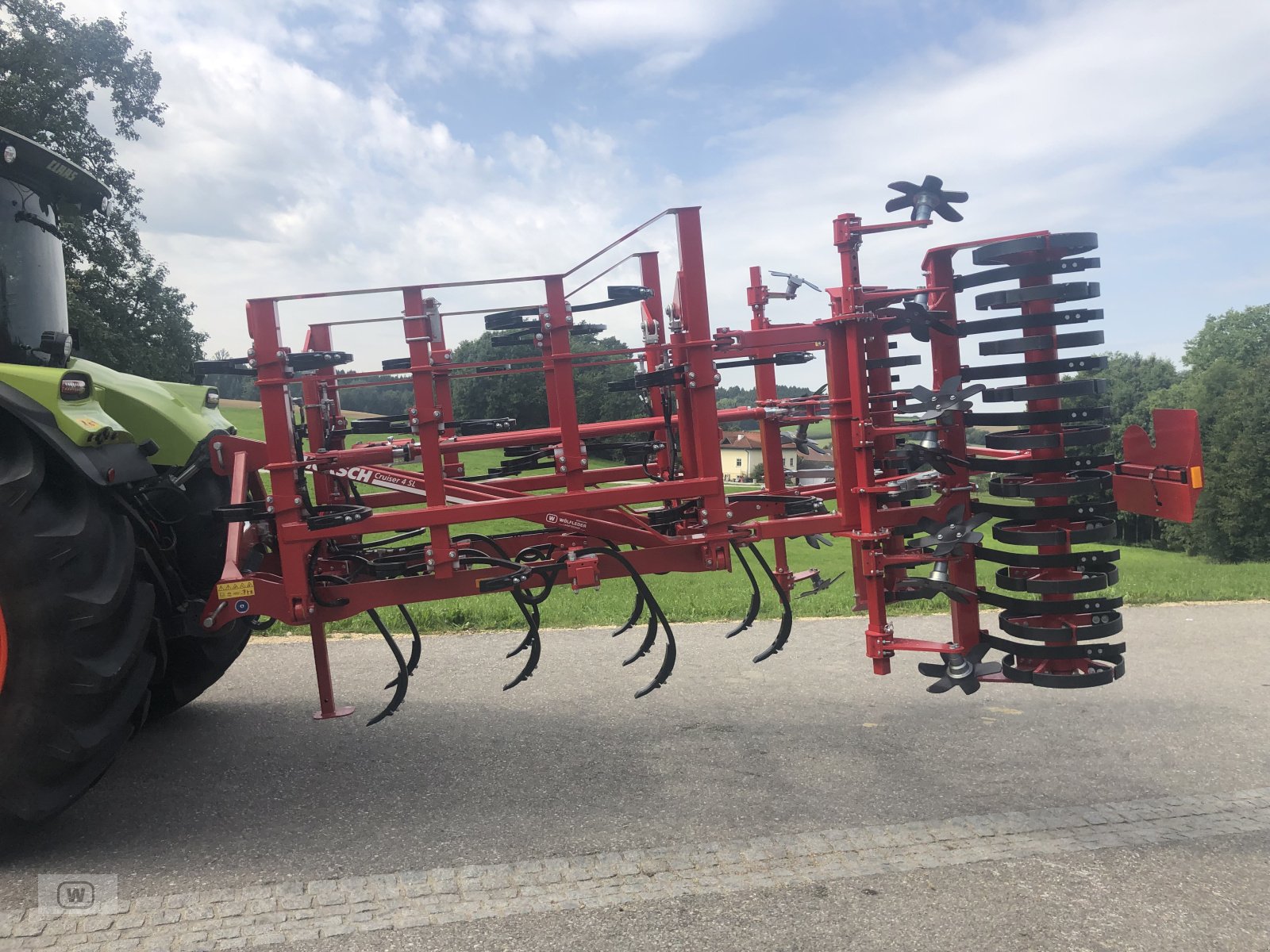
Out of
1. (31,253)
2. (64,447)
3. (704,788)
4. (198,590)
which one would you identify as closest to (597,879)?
(704,788)

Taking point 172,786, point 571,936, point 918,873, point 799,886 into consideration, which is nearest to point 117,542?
point 172,786

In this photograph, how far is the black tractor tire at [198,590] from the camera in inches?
164

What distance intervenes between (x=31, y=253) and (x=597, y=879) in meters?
3.35

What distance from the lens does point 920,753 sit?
12.9 feet

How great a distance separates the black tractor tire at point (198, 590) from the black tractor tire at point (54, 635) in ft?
2.56

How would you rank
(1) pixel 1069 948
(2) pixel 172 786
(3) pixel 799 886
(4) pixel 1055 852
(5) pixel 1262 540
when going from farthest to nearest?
1. (5) pixel 1262 540
2. (2) pixel 172 786
3. (4) pixel 1055 852
4. (3) pixel 799 886
5. (1) pixel 1069 948

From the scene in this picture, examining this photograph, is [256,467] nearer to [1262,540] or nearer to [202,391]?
[202,391]

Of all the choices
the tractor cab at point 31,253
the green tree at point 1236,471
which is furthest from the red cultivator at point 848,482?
the green tree at point 1236,471

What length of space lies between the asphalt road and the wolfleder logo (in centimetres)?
5

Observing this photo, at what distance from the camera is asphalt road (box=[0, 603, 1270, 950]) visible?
2.62 metres

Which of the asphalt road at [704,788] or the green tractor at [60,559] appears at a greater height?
the green tractor at [60,559]

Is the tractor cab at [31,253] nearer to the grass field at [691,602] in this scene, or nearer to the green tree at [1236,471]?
the grass field at [691,602]

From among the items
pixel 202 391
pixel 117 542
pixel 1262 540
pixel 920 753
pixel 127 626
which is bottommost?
pixel 1262 540

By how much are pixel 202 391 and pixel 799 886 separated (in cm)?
368
